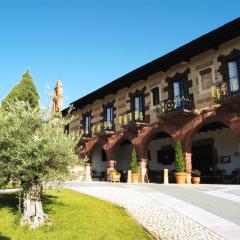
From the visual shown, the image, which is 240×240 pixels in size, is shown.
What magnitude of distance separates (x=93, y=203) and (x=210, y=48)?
11469mm

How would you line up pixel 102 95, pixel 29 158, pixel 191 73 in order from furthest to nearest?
1. pixel 102 95
2. pixel 191 73
3. pixel 29 158

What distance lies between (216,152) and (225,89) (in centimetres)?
565

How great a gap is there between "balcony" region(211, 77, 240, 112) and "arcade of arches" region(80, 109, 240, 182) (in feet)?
1.82

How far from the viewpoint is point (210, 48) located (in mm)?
18344

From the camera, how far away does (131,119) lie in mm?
23312

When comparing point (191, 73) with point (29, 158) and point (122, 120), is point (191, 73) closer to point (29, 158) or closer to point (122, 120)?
point (122, 120)

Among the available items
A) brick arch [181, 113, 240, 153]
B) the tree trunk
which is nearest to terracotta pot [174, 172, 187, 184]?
brick arch [181, 113, 240, 153]

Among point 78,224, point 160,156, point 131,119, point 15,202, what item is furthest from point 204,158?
point 78,224

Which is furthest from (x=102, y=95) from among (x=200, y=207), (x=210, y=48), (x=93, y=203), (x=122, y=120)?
(x=200, y=207)

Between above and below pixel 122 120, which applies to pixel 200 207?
below

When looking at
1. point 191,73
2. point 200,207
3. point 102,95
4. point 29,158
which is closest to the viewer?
point 29,158

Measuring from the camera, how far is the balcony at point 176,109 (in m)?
18.6

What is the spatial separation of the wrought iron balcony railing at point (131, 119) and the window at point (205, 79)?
5.24 m

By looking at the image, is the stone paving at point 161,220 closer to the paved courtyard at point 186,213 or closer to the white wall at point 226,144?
the paved courtyard at point 186,213
